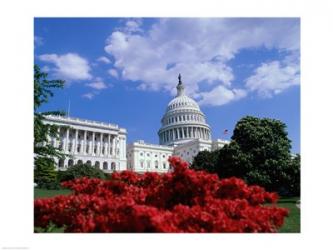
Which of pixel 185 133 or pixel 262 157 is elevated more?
pixel 185 133

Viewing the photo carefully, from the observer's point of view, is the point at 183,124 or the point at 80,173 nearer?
the point at 80,173

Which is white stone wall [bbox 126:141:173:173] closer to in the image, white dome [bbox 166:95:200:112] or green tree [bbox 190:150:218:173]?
white dome [bbox 166:95:200:112]

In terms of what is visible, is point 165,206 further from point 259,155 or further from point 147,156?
point 147,156

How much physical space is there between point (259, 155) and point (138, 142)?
181 feet

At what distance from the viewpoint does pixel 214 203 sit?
559 centimetres

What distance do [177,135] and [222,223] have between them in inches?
3116

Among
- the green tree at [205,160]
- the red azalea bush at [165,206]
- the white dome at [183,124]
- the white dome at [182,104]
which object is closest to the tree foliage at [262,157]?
the red azalea bush at [165,206]

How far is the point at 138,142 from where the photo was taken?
75250mm

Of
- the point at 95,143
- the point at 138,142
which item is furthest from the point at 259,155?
the point at 138,142

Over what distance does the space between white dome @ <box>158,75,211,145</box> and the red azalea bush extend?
75.1 m

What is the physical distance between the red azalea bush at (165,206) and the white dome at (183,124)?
246ft

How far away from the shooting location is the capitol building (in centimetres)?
5922
